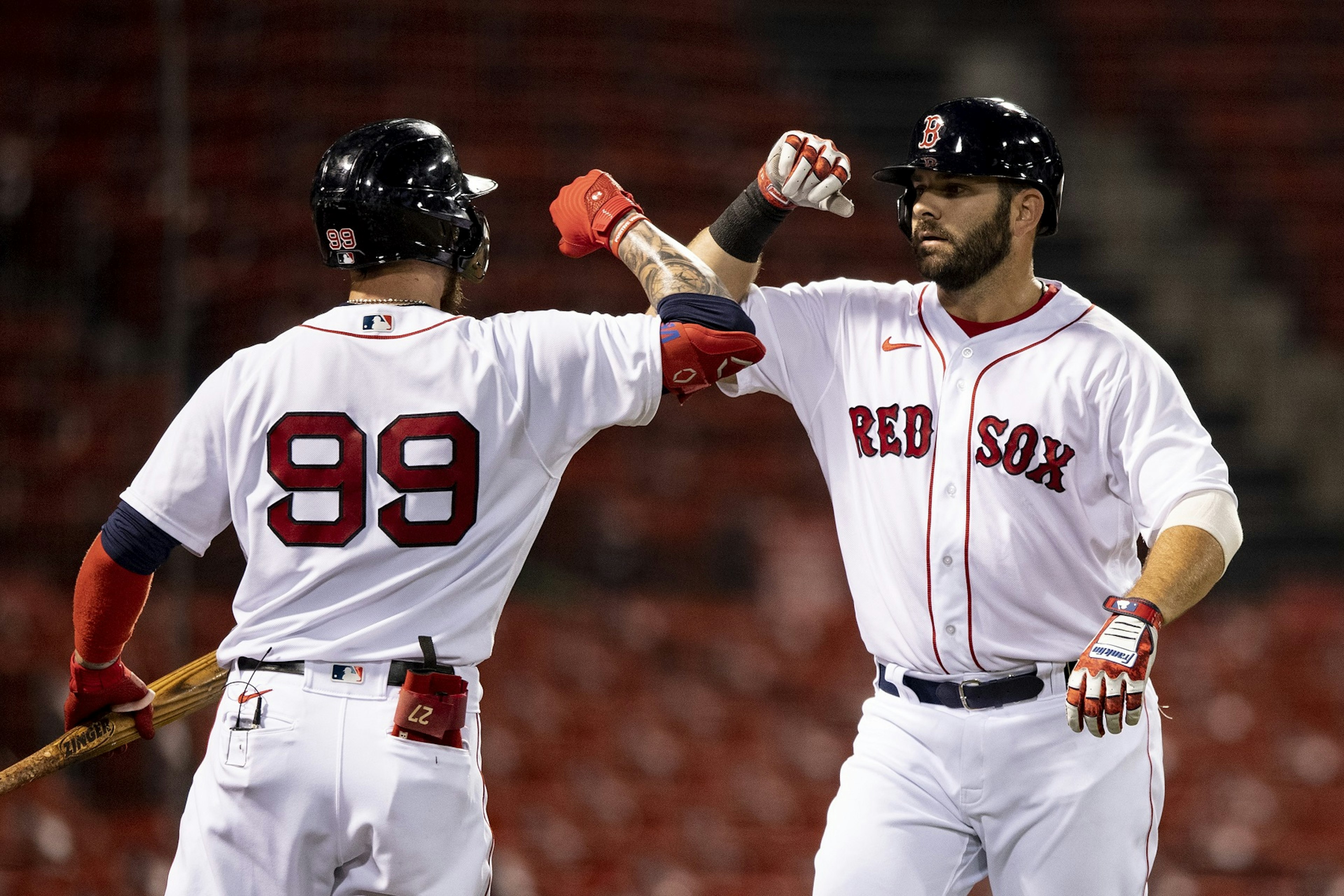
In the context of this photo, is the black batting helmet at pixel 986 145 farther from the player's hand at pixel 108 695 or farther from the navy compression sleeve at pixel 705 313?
the player's hand at pixel 108 695

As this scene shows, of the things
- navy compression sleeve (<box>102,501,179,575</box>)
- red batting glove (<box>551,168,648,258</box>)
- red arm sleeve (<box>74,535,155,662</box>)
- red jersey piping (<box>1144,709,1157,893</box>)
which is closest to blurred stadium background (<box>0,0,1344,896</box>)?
red arm sleeve (<box>74,535,155,662</box>)

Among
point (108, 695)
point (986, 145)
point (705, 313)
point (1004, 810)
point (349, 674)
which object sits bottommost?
point (1004, 810)

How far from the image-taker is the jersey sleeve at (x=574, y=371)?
245cm

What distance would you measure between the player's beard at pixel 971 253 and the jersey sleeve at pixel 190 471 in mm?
1344

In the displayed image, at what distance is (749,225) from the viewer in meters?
3.00

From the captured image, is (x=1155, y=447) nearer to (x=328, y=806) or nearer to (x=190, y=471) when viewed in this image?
(x=328, y=806)

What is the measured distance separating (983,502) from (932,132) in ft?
2.42

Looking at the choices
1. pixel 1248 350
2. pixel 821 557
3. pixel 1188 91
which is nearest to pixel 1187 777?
pixel 821 557

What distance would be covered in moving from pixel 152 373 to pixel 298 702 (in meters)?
4.89

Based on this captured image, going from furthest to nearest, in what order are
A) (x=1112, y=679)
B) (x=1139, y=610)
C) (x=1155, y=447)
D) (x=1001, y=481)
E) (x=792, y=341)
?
(x=792, y=341) → (x=1001, y=481) → (x=1155, y=447) → (x=1139, y=610) → (x=1112, y=679)

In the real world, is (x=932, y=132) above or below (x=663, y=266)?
above

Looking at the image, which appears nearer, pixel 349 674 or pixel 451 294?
pixel 349 674

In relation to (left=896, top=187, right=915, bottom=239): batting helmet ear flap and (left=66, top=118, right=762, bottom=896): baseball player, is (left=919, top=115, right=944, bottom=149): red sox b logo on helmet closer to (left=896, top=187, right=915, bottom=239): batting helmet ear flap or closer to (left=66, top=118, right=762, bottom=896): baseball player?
(left=896, top=187, right=915, bottom=239): batting helmet ear flap

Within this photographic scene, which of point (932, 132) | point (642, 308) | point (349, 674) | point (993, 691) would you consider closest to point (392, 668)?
point (349, 674)
